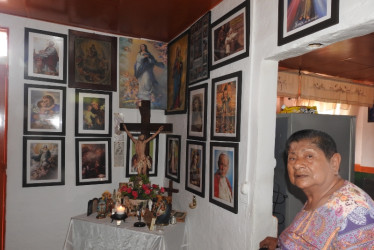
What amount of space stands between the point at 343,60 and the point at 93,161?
3.93 meters

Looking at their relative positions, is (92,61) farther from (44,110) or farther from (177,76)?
(177,76)

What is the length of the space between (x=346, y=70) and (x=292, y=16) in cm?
373

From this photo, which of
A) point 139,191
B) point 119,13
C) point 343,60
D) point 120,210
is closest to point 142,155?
point 139,191

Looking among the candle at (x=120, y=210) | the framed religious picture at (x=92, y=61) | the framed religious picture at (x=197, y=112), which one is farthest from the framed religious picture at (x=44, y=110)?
the framed religious picture at (x=197, y=112)

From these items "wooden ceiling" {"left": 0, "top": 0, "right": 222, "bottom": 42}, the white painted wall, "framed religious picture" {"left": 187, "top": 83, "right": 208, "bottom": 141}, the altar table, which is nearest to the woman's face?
the white painted wall

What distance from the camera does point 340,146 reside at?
2.58 meters

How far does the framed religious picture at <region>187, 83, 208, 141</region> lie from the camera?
2.89 meters

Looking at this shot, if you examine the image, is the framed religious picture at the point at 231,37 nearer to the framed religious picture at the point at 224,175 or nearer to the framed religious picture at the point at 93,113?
the framed religious picture at the point at 224,175

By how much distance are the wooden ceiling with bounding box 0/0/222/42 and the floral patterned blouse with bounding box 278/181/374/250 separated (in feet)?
6.92

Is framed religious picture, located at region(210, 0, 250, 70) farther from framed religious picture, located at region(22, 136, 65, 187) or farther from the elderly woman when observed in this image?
framed religious picture, located at region(22, 136, 65, 187)

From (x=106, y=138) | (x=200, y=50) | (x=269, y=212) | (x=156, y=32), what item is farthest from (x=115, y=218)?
(x=156, y=32)

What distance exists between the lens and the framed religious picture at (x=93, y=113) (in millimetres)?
3496

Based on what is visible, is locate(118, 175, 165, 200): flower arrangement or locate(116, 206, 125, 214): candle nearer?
locate(116, 206, 125, 214): candle

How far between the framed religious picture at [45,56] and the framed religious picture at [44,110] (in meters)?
0.14
